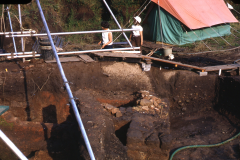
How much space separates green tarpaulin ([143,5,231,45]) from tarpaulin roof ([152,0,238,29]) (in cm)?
34

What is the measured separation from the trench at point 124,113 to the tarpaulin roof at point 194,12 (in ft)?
17.4

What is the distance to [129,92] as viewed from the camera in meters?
6.93

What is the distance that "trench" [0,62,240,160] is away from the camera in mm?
4689

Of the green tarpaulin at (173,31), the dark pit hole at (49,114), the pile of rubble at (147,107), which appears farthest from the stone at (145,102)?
the green tarpaulin at (173,31)

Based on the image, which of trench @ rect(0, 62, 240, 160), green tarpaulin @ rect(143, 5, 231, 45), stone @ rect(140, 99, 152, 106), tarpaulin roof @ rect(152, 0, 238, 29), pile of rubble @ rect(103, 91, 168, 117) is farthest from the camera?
green tarpaulin @ rect(143, 5, 231, 45)

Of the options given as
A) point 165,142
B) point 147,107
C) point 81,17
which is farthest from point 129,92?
point 81,17

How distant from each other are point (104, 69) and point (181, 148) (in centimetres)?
340

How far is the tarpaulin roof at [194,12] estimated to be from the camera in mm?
11552

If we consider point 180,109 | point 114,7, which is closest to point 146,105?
point 180,109

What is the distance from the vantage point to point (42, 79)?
6625mm

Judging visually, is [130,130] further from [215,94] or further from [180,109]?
[215,94]

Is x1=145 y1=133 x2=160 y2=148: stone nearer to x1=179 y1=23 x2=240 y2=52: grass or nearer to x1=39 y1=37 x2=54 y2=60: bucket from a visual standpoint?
x1=39 y1=37 x2=54 y2=60: bucket

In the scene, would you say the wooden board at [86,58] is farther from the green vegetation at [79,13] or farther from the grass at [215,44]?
the grass at [215,44]

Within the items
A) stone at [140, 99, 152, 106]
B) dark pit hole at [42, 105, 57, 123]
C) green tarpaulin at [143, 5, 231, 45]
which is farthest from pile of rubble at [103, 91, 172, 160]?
green tarpaulin at [143, 5, 231, 45]
